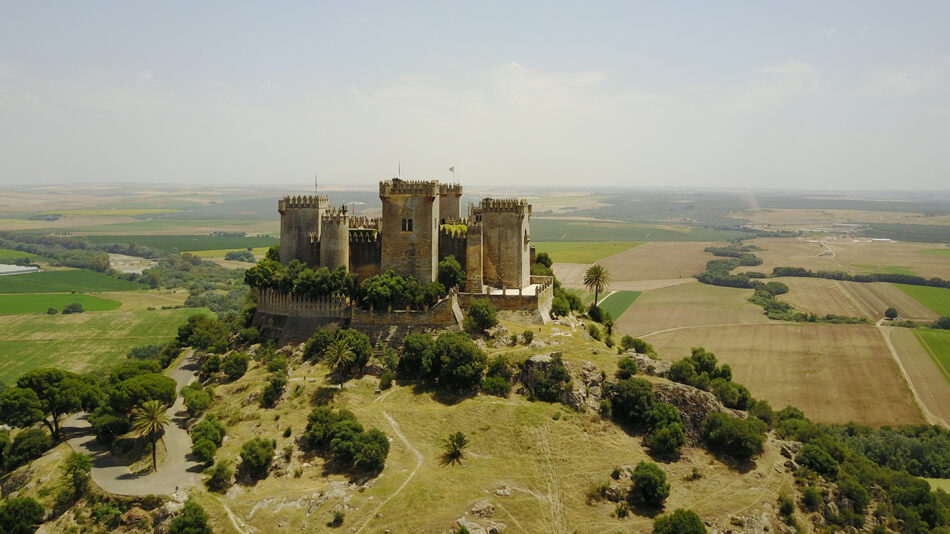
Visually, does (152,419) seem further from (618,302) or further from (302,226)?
(618,302)

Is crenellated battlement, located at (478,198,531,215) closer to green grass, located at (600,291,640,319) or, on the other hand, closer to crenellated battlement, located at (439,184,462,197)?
crenellated battlement, located at (439,184,462,197)

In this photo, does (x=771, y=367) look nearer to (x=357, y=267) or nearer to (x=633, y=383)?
(x=633, y=383)

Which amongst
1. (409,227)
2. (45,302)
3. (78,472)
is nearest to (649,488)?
(409,227)

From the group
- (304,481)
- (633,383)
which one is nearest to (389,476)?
(304,481)

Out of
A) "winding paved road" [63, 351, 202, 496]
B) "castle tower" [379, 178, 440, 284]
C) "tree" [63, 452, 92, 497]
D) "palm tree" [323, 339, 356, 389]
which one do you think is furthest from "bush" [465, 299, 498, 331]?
"tree" [63, 452, 92, 497]

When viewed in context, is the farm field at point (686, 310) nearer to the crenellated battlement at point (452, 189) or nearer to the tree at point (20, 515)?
the crenellated battlement at point (452, 189)
